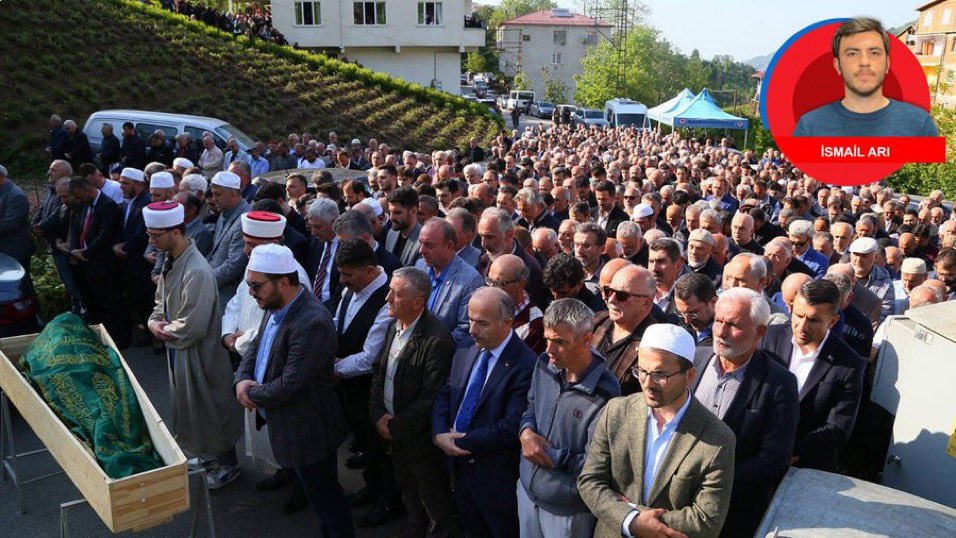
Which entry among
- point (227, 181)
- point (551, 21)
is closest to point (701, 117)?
point (227, 181)

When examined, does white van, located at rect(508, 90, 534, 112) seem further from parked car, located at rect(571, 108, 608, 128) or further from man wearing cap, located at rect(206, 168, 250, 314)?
man wearing cap, located at rect(206, 168, 250, 314)

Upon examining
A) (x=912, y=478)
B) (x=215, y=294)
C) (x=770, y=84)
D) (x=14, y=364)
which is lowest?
(x=912, y=478)

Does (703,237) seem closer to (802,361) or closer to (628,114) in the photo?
(802,361)

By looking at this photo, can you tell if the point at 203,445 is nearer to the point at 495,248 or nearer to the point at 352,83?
the point at 495,248

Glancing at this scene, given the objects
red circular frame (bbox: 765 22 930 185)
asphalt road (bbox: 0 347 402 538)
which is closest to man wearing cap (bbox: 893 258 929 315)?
red circular frame (bbox: 765 22 930 185)

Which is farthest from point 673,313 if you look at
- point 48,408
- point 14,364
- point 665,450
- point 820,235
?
point 14,364

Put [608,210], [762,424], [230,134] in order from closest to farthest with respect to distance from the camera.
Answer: [762,424], [608,210], [230,134]

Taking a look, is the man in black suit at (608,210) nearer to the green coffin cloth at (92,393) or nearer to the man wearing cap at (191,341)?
the man wearing cap at (191,341)

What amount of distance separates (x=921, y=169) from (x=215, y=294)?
22.6 metres

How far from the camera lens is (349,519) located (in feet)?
14.0

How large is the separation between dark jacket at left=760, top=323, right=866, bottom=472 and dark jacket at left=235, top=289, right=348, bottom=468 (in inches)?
103

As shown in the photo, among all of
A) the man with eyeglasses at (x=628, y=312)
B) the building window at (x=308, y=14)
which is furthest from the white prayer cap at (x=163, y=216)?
the building window at (x=308, y=14)

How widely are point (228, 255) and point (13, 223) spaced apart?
349 cm

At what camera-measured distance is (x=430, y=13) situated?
4575cm
